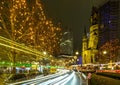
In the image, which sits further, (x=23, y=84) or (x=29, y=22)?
(x=29, y=22)

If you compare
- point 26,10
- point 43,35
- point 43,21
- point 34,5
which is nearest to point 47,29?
point 43,35

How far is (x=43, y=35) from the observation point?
71.7 meters

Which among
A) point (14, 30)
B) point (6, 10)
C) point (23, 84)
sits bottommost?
point (23, 84)

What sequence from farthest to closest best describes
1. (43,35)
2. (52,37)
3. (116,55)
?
(116,55) < (52,37) < (43,35)

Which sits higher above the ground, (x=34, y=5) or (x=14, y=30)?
(x=34, y=5)

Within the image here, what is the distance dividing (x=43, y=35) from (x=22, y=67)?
27.1 meters

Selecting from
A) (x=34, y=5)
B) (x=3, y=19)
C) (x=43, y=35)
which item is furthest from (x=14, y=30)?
(x=43, y=35)

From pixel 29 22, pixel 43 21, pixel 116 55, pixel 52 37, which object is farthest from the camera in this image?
pixel 116 55

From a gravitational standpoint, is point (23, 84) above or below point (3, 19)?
below

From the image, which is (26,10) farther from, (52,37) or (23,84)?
(52,37)

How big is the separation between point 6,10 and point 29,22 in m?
6.29

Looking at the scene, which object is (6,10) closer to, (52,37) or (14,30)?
(14,30)

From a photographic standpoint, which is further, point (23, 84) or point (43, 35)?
point (43, 35)

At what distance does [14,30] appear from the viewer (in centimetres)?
4612
